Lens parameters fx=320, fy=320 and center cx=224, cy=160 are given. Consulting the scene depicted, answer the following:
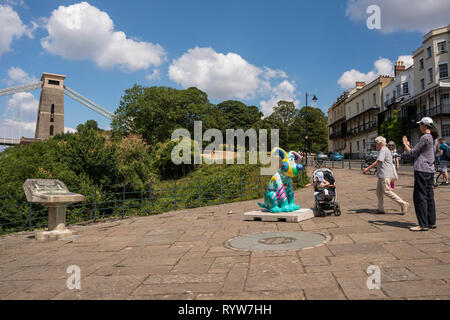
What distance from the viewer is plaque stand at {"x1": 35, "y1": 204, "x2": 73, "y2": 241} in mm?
7243

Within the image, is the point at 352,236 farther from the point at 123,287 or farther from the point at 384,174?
the point at 123,287

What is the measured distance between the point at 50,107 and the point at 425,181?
97.2 m

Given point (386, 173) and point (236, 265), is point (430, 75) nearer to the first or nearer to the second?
point (386, 173)

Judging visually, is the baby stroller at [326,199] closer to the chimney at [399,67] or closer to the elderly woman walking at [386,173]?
the elderly woman walking at [386,173]

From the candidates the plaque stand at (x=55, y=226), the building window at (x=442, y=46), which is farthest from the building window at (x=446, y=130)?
the plaque stand at (x=55, y=226)

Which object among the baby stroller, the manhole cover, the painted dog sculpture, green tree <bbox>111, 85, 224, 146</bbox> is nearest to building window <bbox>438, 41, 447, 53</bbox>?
green tree <bbox>111, 85, 224, 146</bbox>

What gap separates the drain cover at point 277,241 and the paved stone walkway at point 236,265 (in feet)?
0.77

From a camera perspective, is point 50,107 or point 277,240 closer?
point 277,240

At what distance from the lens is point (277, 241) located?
5477 millimetres

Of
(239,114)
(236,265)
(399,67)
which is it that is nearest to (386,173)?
(236,265)

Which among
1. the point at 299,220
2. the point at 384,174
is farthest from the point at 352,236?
the point at 384,174

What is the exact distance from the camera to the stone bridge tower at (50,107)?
84.4 meters

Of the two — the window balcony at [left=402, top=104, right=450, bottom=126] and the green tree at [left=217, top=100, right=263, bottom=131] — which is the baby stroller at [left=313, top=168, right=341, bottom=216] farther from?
the green tree at [left=217, top=100, right=263, bottom=131]
